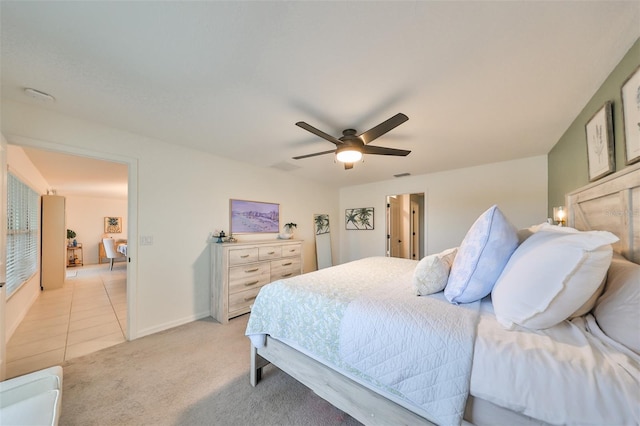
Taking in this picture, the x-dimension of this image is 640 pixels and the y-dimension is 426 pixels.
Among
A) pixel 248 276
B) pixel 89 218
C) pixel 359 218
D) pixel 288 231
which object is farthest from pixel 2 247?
pixel 89 218

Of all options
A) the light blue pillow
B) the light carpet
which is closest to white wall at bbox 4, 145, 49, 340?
the light carpet

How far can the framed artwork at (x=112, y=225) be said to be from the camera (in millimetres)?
7520

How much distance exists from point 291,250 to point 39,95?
314 centimetres

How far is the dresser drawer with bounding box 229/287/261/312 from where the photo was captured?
115 inches

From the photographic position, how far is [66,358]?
208 cm

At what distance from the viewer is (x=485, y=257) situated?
3.91 ft

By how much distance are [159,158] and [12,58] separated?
4.46 ft

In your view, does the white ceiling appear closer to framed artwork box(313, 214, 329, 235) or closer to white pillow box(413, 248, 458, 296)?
white pillow box(413, 248, 458, 296)

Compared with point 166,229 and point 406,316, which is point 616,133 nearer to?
point 406,316

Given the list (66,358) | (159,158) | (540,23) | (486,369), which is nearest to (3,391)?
(66,358)

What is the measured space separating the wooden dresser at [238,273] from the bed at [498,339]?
1.62 m

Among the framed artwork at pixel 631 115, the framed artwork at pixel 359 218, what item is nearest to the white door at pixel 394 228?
the framed artwork at pixel 359 218

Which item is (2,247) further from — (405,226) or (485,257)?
(405,226)

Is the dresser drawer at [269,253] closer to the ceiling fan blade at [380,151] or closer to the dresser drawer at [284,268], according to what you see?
the dresser drawer at [284,268]
